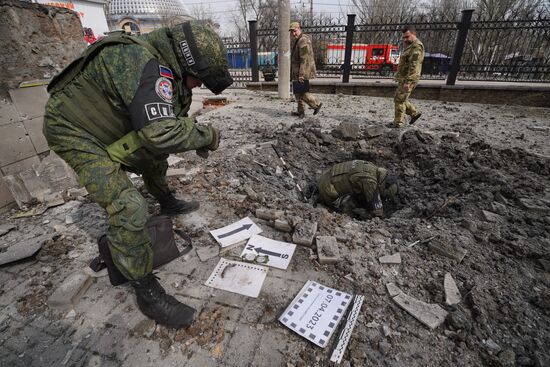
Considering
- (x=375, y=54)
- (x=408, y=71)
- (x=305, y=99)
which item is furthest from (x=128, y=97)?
(x=375, y=54)

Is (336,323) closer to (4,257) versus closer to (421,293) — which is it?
(421,293)

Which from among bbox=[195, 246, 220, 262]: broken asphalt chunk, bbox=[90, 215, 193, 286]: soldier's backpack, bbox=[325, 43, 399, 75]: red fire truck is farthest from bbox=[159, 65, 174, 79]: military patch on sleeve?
bbox=[325, 43, 399, 75]: red fire truck

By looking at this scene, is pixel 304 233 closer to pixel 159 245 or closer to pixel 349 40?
pixel 159 245

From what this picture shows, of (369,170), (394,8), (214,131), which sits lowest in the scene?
(369,170)

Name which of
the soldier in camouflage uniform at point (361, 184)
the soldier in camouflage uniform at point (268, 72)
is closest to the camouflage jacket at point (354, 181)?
the soldier in camouflage uniform at point (361, 184)

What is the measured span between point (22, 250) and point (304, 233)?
247 cm

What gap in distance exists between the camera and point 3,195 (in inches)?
121

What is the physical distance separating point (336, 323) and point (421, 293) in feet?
2.32

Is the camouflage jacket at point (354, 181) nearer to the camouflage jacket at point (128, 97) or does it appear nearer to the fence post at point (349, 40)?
the camouflage jacket at point (128, 97)

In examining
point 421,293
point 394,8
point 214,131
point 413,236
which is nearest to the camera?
point 214,131

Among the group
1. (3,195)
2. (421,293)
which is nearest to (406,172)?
(421,293)

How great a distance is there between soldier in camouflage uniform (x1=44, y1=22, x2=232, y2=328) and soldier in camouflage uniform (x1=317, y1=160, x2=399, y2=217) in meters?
2.48

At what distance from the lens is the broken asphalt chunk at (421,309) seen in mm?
1750

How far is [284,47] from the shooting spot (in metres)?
8.05
